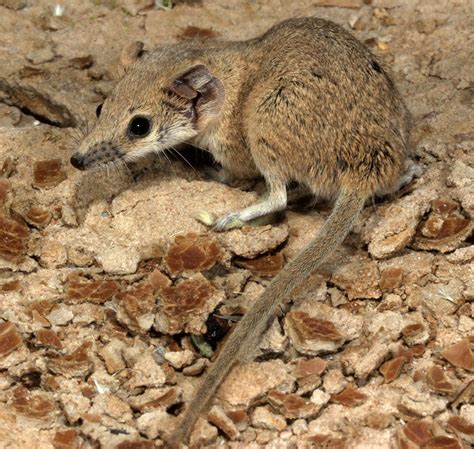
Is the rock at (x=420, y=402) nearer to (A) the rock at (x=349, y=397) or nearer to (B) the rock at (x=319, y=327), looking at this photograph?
(A) the rock at (x=349, y=397)

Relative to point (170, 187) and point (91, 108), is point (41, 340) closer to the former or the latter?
point (170, 187)

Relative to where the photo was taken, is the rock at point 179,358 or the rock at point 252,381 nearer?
the rock at point 252,381

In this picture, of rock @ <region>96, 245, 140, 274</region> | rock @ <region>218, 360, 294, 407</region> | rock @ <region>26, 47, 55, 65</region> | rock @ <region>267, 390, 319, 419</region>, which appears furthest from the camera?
rock @ <region>26, 47, 55, 65</region>

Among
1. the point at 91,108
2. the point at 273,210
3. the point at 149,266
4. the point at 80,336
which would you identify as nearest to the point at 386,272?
the point at 273,210

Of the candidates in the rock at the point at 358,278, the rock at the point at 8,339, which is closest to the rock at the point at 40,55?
the rock at the point at 8,339

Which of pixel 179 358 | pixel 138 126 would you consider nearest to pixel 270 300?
pixel 179 358

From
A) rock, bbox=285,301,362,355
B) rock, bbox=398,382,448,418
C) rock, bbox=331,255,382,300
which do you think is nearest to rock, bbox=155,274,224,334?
Result: rock, bbox=285,301,362,355

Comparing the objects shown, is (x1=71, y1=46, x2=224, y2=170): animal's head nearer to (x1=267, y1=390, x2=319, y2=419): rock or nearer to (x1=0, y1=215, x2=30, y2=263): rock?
(x1=0, y1=215, x2=30, y2=263): rock
